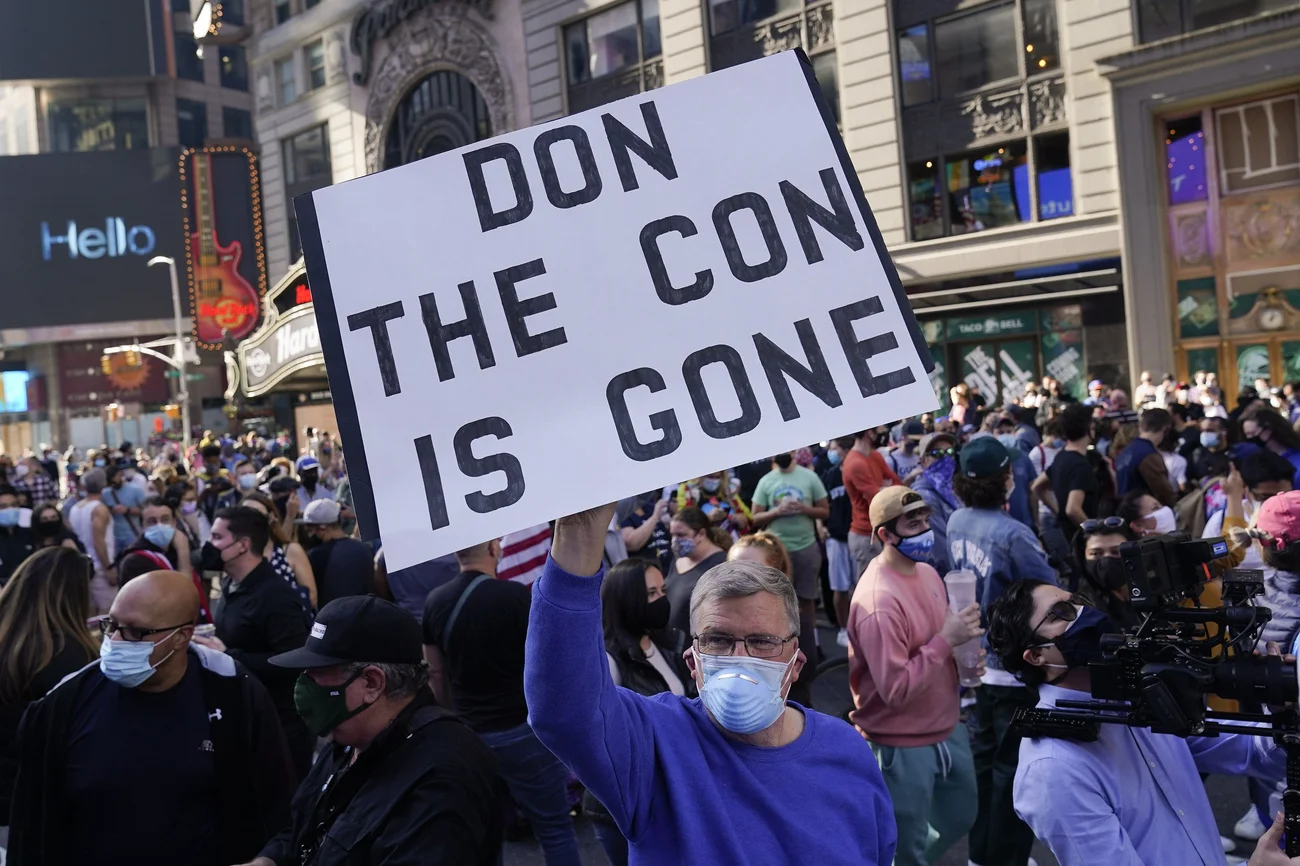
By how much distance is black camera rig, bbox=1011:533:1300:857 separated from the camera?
265 cm

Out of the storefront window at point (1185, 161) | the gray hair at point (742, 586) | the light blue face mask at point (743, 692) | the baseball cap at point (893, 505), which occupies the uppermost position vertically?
the storefront window at point (1185, 161)

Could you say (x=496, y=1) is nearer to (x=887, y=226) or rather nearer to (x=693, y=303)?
(x=887, y=226)

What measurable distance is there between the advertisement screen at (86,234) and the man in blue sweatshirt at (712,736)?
60479 millimetres

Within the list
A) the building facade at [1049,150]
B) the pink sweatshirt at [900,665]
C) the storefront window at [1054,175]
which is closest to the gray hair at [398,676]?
the pink sweatshirt at [900,665]

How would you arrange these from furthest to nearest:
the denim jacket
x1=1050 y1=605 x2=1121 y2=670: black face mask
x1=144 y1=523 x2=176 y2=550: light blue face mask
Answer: x1=144 y1=523 x2=176 y2=550: light blue face mask, the denim jacket, x1=1050 y1=605 x2=1121 y2=670: black face mask

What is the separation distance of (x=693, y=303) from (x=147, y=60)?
212 ft

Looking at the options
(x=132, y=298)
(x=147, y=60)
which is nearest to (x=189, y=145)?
(x=147, y=60)

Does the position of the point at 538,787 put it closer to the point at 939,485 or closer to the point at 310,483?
the point at 939,485

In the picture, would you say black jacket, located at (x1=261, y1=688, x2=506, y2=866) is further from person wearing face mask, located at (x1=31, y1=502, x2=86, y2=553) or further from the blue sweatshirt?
person wearing face mask, located at (x1=31, y1=502, x2=86, y2=553)

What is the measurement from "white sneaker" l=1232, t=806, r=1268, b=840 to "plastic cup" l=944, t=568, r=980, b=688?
195cm

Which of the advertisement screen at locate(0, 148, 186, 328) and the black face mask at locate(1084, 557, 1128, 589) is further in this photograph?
the advertisement screen at locate(0, 148, 186, 328)

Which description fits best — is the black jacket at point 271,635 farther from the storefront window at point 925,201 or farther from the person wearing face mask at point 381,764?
the storefront window at point 925,201

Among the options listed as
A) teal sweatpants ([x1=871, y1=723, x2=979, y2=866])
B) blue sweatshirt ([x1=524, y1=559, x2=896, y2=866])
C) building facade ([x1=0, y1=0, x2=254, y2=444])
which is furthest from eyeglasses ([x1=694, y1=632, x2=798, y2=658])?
building facade ([x1=0, y1=0, x2=254, y2=444])

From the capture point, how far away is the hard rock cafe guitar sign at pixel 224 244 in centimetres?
4503
